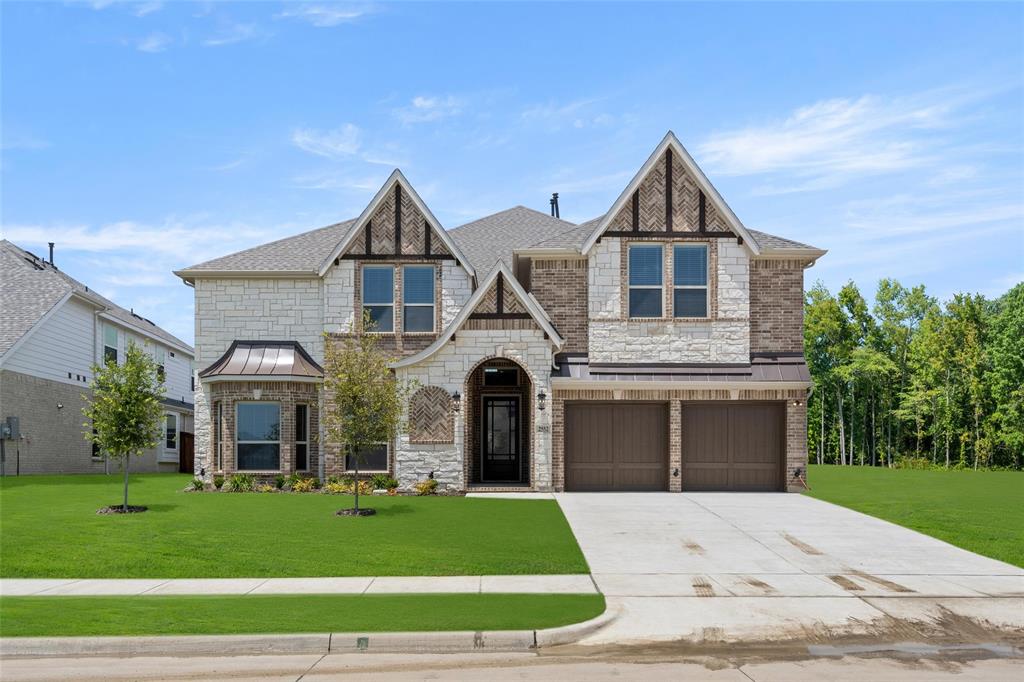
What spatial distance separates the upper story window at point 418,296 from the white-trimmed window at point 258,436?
449cm

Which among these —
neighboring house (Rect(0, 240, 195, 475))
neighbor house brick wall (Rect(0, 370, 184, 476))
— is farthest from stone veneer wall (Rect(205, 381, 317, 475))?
neighbor house brick wall (Rect(0, 370, 184, 476))

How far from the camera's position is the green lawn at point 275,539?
13.2 metres

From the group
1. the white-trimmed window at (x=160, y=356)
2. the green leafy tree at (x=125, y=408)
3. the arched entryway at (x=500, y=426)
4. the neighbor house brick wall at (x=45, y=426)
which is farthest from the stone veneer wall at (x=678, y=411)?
the white-trimmed window at (x=160, y=356)

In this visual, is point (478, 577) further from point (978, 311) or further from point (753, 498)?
point (978, 311)

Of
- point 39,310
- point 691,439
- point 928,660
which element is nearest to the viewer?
point 928,660

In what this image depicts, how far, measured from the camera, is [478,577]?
1269cm

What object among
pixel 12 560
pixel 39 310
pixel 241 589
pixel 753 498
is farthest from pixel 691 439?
pixel 39 310

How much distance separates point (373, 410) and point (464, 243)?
12723mm

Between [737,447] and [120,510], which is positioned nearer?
[120,510]

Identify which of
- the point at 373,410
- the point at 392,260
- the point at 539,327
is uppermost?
the point at 392,260

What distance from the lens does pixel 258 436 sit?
24.5 metres

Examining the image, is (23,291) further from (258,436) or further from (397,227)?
(397,227)

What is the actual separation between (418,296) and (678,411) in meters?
8.20

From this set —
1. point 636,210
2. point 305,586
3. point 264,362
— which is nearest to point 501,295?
point 636,210
